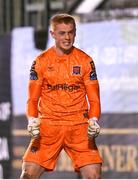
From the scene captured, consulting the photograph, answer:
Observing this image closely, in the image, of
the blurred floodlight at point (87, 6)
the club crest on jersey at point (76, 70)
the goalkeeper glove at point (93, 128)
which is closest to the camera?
the goalkeeper glove at point (93, 128)

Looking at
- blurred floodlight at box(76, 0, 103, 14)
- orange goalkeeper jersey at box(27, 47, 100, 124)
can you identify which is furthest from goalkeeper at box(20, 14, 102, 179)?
blurred floodlight at box(76, 0, 103, 14)

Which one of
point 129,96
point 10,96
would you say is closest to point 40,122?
point 129,96

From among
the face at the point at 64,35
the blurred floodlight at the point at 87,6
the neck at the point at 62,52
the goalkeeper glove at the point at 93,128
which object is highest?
the blurred floodlight at the point at 87,6

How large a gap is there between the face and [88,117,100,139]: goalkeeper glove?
605mm

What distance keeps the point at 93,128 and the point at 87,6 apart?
5120 millimetres

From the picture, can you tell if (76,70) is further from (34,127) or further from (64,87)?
(34,127)

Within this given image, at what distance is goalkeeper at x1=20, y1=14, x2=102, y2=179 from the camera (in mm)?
6613

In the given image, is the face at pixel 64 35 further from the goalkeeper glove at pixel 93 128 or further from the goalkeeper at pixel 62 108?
the goalkeeper glove at pixel 93 128

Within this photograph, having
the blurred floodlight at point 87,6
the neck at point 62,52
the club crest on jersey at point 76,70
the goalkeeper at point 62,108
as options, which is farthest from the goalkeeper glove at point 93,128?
the blurred floodlight at point 87,6

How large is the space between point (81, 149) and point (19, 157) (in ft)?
14.6

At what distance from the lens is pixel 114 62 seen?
10312 mm

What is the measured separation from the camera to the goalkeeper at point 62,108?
21.7 ft

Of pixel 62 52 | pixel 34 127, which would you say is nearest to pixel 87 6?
pixel 62 52

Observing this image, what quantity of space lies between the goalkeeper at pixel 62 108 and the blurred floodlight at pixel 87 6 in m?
4.62
